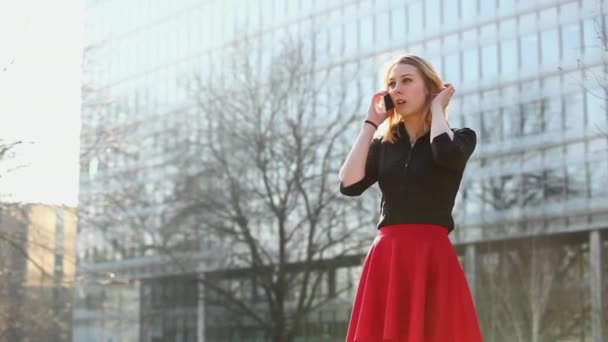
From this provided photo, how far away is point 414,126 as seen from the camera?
3.04 meters

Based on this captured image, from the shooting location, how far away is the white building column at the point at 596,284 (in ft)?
65.8

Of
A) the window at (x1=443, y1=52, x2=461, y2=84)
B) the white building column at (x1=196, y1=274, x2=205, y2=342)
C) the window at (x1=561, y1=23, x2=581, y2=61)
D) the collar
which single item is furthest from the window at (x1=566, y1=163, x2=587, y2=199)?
the collar

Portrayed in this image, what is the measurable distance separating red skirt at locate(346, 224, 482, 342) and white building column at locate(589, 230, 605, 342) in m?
18.2

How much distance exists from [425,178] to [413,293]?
13.3 inches

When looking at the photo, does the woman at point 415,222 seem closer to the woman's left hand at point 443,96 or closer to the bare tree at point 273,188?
the woman's left hand at point 443,96

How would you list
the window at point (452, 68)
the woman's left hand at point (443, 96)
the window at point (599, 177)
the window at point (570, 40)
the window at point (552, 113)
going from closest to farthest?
the woman's left hand at point (443, 96) → the window at point (599, 177) → the window at point (570, 40) → the window at point (552, 113) → the window at point (452, 68)

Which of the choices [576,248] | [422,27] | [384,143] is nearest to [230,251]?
[422,27]

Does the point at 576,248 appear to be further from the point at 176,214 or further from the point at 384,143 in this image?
the point at 384,143

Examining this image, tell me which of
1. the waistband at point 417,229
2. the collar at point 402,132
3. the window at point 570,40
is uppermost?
the window at point 570,40

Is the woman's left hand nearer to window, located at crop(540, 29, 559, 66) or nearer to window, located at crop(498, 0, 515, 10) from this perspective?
window, located at crop(540, 29, 559, 66)

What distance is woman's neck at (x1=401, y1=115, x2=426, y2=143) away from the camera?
3.02m

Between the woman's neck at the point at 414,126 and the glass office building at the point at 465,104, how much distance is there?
13.1 meters

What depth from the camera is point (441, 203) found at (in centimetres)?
289

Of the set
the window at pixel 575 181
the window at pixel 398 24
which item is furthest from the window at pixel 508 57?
the window at pixel 398 24
